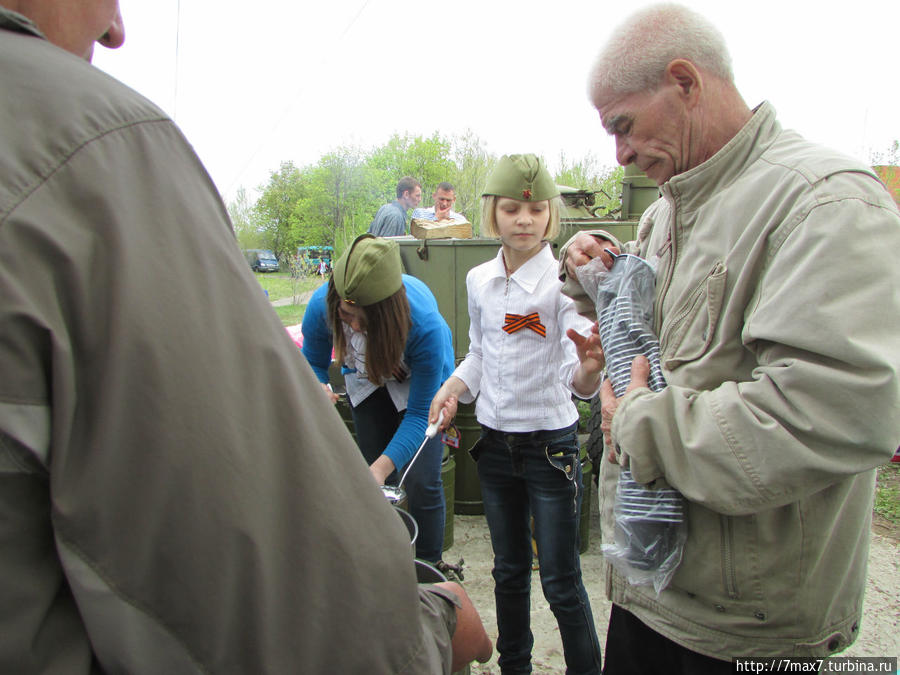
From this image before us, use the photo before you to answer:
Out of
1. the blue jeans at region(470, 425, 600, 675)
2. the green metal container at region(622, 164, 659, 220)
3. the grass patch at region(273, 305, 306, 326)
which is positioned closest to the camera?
the blue jeans at region(470, 425, 600, 675)

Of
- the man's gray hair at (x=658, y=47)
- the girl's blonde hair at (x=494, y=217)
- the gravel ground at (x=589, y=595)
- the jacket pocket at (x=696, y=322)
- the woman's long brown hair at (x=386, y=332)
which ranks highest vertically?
the man's gray hair at (x=658, y=47)

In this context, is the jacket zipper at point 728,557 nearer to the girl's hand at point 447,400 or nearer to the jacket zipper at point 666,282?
the jacket zipper at point 666,282

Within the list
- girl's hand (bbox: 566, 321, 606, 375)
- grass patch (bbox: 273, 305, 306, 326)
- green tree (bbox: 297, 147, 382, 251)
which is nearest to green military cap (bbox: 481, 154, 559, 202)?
girl's hand (bbox: 566, 321, 606, 375)

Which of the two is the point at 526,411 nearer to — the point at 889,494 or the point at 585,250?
the point at 585,250

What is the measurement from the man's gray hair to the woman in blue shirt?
1.46 m

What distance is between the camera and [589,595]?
366 cm

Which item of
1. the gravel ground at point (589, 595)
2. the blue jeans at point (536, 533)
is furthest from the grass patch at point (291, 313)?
the blue jeans at point (536, 533)

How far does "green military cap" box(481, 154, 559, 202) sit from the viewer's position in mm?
2783

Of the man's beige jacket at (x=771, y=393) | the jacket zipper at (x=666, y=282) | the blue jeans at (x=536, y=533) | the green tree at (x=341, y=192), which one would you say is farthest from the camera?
the green tree at (x=341, y=192)

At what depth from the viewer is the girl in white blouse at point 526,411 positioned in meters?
2.60

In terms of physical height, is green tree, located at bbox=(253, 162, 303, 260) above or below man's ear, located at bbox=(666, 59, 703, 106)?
above

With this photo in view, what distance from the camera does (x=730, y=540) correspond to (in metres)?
1.39

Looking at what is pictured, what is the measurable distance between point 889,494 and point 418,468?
13.1 feet

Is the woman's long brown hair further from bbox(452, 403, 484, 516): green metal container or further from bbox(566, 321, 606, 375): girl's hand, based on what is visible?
bbox(452, 403, 484, 516): green metal container
